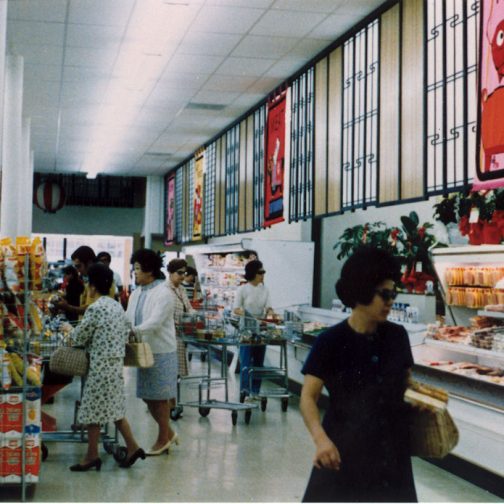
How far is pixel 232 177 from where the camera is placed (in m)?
13.6

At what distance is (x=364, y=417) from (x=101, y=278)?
3584 millimetres

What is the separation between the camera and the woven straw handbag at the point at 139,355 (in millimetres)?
6109

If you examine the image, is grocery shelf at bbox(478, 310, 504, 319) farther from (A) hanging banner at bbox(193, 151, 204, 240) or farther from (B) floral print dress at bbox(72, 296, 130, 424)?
(A) hanging banner at bbox(193, 151, 204, 240)

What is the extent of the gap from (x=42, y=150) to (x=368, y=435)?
1558cm

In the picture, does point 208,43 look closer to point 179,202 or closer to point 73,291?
point 73,291

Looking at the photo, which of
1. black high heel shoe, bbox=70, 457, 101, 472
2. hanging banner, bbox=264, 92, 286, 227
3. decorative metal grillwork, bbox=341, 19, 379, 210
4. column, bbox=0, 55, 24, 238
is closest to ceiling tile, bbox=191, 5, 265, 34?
decorative metal grillwork, bbox=341, 19, 379, 210

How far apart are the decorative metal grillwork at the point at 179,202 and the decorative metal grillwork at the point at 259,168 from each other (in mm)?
6452

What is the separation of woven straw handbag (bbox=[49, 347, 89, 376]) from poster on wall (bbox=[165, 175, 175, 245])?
44.3 feet

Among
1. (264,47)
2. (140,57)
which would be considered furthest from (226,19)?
(140,57)

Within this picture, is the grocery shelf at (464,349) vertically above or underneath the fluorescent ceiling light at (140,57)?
underneath

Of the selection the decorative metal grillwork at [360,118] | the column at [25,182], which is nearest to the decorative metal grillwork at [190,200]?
the column at [25,182]

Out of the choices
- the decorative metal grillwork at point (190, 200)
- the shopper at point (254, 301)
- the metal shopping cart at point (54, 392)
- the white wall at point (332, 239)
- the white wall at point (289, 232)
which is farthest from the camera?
the decorative metal grillwork at point (190, 200)

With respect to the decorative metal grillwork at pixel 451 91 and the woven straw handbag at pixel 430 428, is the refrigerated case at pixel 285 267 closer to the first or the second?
the decorative metal grillwork at pixel 451 91

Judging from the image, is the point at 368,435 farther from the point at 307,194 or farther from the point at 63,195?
the point at 63,195
